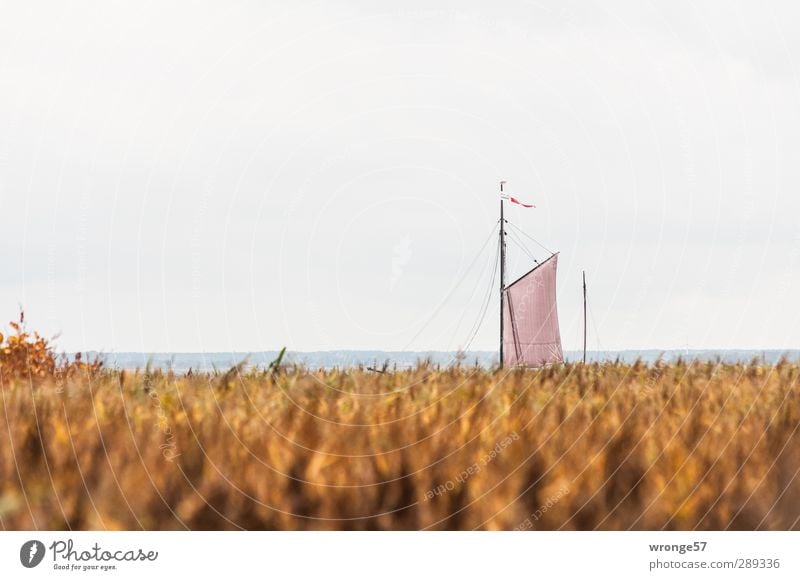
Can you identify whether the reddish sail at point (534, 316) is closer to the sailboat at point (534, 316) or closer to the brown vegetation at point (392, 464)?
the sailboat at point (534, 316)

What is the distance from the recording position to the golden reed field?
12.8 feet

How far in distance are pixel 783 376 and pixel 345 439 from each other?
4030mm

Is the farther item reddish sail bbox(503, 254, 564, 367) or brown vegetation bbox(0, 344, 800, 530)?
reddish sail bbox(503, 254, 564, 367)

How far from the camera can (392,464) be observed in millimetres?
4000

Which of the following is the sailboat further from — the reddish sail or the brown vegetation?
the brown vegetation

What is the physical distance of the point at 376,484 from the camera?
3938 millimetres

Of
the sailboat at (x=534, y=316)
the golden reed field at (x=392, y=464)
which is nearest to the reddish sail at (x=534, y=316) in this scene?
the sailboat at (x=534, y=316)

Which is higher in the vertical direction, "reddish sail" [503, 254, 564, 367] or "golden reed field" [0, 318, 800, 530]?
"reddish sail" [503, 254, 564, 367]

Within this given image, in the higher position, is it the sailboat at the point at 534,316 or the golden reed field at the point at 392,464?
the sailboat at the point at 534,316

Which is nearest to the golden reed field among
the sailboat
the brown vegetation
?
the brown vegetation

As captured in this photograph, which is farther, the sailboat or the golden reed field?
the sailboat

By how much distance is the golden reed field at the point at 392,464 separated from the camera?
3906mm

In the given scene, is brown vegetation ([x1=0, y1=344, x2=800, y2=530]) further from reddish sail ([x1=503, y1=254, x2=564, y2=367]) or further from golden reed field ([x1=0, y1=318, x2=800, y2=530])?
reddish sail ([x1=503, y1=254, x2=564, y2=367])
